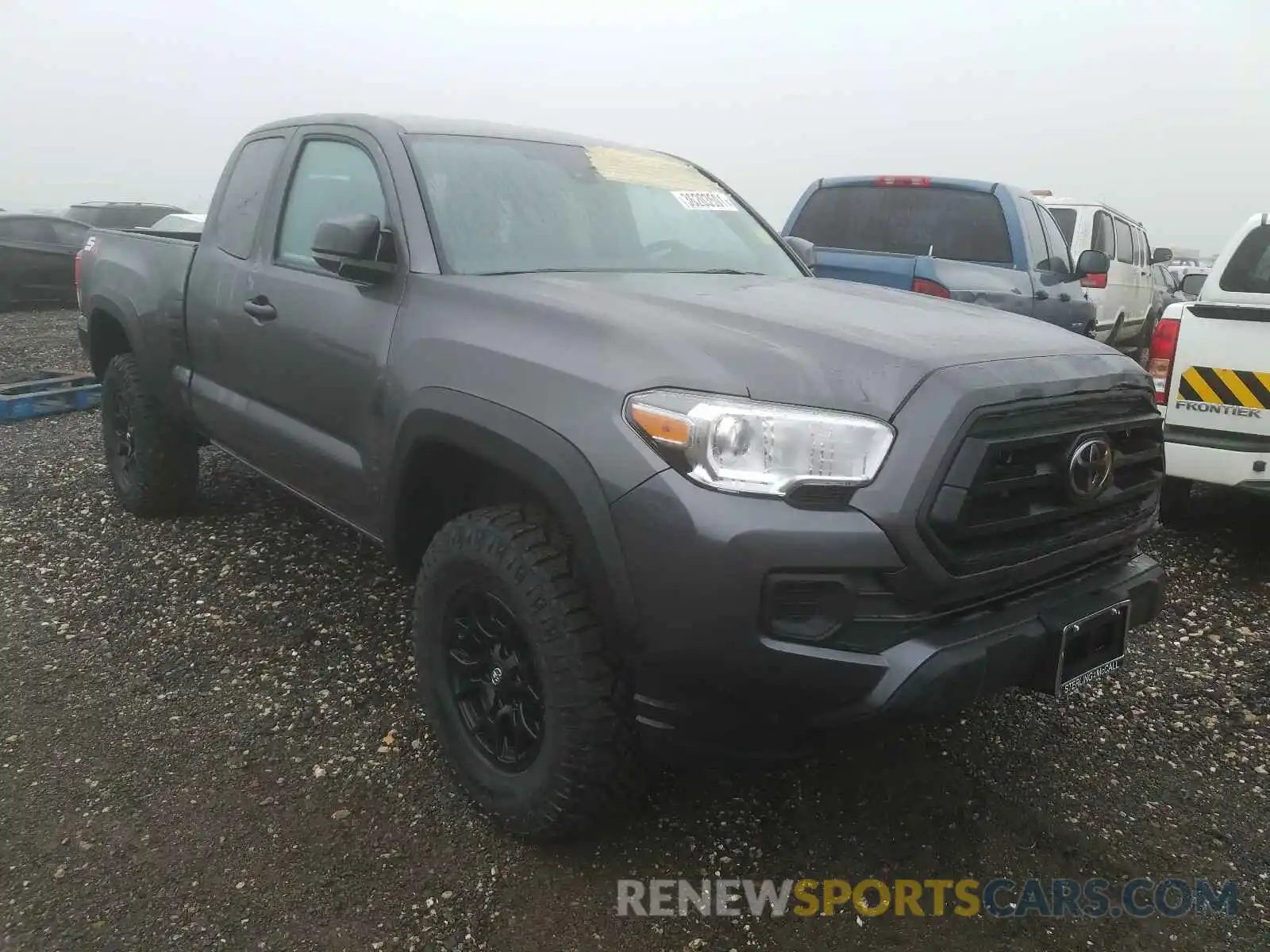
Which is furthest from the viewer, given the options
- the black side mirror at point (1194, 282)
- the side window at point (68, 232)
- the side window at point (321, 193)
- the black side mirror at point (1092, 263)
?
the side window at point (68, 232)

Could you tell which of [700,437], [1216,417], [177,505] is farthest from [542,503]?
[1216,417]

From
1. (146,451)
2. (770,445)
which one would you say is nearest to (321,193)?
(146,451)

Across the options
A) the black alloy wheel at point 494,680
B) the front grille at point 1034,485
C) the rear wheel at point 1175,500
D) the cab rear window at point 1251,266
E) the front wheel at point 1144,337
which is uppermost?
the cab rear window at point 1251,266

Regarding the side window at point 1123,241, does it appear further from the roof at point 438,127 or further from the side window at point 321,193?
the side window at point 321,193

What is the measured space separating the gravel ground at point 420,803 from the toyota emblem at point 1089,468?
25.1 inches

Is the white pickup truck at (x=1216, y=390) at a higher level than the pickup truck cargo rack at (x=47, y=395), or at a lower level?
higher

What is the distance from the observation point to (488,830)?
2.49 metres

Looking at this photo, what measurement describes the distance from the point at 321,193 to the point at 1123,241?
11007 mm

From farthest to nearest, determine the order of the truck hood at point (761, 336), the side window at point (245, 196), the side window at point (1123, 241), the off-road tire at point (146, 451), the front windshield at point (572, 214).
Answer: the side window at point (1123, 241), the off-road tire at point (146, 451), the side window at point (245, 196), the front windshield at point (572, 214), the truck hood at point (761, 336)

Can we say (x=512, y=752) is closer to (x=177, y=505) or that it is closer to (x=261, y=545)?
(x=261, y=545)

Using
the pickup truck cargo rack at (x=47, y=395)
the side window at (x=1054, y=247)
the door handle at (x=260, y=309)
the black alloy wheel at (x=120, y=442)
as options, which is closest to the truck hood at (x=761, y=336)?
the door handle at (x=260, y=309)

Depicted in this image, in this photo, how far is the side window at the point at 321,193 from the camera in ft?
10.2

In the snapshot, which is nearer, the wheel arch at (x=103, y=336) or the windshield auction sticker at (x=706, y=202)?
the windshield auction sticker at (x=706, y=202)

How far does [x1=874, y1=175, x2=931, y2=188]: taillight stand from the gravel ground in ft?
12.5
